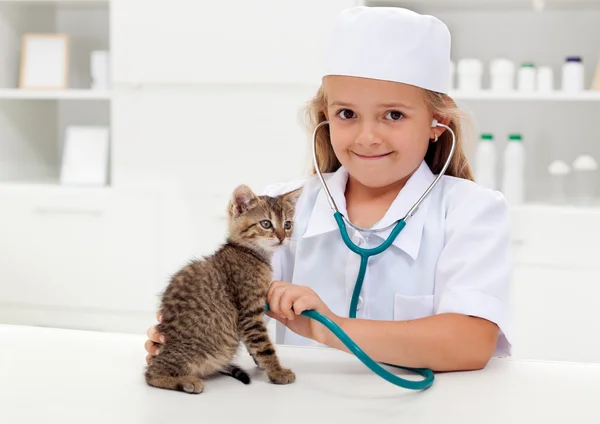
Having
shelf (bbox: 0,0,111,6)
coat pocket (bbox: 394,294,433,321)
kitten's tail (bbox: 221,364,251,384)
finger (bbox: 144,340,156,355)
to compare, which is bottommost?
coat pocket (bbox: 394,294,433,321)

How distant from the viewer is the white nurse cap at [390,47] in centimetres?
113

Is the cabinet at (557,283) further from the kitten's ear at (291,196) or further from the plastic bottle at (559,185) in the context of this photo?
the kitten's ear at (291,196)

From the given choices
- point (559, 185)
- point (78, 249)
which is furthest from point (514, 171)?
point (78, 249)

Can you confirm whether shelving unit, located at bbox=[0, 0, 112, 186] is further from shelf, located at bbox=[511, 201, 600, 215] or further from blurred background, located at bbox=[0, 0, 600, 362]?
shelf, located at bbox=[511, 201, 600, 215]

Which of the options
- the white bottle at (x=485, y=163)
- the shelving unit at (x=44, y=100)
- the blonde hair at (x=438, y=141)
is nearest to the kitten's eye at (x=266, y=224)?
the blonde hair at (x=438, y=141)

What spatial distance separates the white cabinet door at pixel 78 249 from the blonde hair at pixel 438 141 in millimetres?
1576

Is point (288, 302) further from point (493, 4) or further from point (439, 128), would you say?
point (493, 4)

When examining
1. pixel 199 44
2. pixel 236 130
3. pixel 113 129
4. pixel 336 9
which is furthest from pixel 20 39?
pixel 336 9

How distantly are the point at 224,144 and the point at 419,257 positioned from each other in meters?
1.70

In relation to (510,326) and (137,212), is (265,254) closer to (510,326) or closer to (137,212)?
(510,326)

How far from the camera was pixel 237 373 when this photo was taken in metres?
0.88

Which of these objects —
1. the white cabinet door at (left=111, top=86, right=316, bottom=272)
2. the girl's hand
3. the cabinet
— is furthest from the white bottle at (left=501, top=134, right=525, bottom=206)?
the girl's hand

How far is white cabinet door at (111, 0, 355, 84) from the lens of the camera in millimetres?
2736

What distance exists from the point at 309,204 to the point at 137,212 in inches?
65.2
